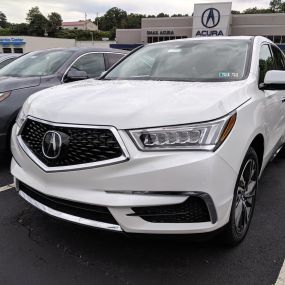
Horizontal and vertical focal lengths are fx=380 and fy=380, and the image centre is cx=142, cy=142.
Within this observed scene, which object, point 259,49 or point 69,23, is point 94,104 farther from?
point 69,23

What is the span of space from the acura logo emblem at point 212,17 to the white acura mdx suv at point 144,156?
140 feet

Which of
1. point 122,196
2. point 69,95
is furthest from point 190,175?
point 69,95

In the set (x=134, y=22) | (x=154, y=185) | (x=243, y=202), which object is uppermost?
(x=154, y=185)

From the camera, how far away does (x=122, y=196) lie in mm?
2410

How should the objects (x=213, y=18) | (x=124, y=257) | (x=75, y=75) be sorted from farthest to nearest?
1. (x=213, y=18)
2. (x=75, y=75)
3. (x=124, y=257)

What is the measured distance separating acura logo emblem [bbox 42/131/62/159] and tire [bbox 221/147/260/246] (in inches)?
49.3

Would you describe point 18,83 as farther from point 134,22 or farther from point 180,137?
point 134,22

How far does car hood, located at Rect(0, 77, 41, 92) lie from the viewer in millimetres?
4809

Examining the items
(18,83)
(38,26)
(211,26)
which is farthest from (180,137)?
(38,26)

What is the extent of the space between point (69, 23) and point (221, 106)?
14645 centimetres

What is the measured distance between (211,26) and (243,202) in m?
43.1

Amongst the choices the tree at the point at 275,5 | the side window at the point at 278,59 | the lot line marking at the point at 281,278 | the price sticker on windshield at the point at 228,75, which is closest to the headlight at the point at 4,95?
the price sticker on windshield at the point at 228,75

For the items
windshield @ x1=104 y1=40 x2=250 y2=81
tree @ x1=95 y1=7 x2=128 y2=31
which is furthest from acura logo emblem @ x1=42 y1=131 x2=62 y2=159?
tree @ x1=95 y1=7 x2=128 y2=31

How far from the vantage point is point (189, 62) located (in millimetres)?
3809
